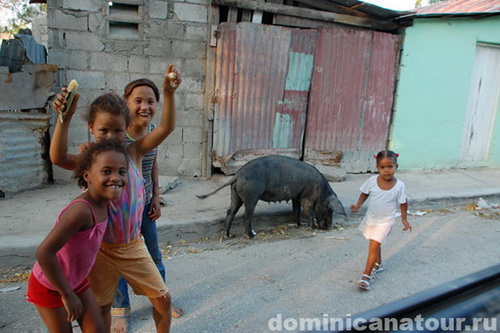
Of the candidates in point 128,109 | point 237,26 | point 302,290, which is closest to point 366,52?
point 237,26

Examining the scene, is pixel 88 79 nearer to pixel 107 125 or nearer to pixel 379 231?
pixel 107 125

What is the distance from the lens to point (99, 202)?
1.87m

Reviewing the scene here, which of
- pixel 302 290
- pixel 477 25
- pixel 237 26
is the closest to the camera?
pixel 302 290

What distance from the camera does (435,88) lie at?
7.56 meters

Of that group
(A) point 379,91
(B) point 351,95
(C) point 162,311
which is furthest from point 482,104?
(C) point 162,311

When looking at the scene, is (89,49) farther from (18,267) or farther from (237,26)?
(18,267)

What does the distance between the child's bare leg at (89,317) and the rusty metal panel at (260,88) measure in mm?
4481

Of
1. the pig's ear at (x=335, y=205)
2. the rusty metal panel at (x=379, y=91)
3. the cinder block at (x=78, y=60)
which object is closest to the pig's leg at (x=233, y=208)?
the pig's ear at (x=335, y=205)

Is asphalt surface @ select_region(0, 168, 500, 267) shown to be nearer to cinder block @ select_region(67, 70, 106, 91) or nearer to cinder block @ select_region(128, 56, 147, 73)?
cinder block @ select_region(67, 70, 106, 91)

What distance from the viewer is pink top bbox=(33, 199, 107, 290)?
1774mm

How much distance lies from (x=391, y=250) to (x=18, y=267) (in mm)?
3845

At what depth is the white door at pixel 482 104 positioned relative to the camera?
802 cm

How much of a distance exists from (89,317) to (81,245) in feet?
1.22

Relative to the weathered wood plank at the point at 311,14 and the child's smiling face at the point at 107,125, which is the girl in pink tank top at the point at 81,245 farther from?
the weathered wood plank at the point at 311,14
